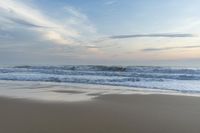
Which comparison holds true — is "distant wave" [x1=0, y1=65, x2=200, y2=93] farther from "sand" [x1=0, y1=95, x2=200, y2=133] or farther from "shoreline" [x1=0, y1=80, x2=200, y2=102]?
"sand" [x1=0, y1=95, x2=200, y2=133]

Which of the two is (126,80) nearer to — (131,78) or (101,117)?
(131,78)

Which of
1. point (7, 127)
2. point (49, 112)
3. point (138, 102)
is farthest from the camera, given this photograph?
point (138, 102)

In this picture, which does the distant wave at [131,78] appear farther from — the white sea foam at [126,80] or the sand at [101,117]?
the sand at [101,117]

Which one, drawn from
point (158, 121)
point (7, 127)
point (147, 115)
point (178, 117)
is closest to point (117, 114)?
point (147, 115)

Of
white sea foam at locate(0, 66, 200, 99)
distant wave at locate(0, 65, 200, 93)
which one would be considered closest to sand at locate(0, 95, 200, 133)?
white sea foam at locate(0, 66, 200, 99)

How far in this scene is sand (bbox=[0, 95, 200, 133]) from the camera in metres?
4.16

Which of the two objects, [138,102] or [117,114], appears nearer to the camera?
[117,114]

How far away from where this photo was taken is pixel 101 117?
5.08 metres

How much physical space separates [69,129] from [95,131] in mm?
478

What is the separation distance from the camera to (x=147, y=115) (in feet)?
17.3

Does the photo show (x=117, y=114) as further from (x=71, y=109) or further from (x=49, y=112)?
(x=49, y=112)

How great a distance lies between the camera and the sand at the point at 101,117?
13.6ft

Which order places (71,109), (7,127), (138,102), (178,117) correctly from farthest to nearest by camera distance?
(138,102) < (71,109) < (178,117) < (7,127)

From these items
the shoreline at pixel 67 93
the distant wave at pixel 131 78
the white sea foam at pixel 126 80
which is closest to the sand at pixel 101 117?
the shoreline at pixel 67 93
